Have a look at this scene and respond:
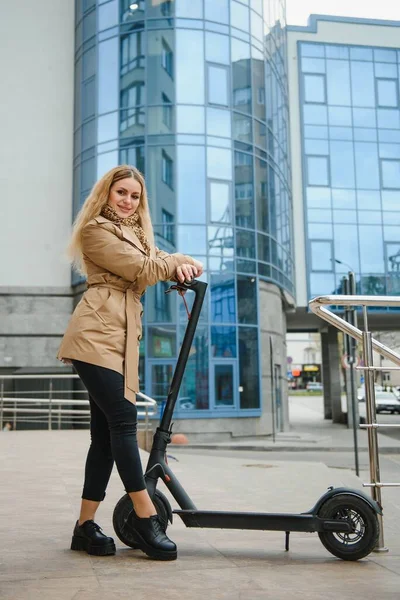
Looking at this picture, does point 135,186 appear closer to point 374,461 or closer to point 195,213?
point 374,461

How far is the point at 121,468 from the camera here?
10.1 ft

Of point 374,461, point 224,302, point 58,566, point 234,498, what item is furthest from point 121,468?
point 224,302

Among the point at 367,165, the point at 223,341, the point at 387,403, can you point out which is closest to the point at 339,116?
the point at 367,165

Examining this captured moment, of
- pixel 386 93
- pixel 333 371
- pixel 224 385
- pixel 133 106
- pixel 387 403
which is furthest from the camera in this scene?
pixel 387 403

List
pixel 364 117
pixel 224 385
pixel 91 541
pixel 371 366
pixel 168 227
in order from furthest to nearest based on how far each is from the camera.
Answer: pixel 364 117, pixel 168 227, pixel 224 385, pixel 371 366, pixel 91 541

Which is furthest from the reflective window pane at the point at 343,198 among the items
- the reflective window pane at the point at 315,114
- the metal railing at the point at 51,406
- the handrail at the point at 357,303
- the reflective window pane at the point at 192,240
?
the handrail at the point at 357,303

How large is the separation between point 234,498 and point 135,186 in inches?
114

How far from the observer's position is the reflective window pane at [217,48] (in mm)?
22516

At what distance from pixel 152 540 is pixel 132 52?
21510mm

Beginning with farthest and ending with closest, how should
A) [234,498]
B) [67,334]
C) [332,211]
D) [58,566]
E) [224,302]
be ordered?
[332,211] → [224,302] → [234,498] → [67,334] → [58,566]

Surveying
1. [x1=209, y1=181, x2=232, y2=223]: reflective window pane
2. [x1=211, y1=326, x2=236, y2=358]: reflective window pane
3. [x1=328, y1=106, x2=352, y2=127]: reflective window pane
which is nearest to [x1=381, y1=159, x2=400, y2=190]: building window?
[x1=328, y1=106, x2=352, y2=127]: reflective window pane

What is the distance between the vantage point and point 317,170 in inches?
1175

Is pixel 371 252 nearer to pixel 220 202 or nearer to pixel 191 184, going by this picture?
pixel 220 202

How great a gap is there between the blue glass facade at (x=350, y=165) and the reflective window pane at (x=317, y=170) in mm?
43
